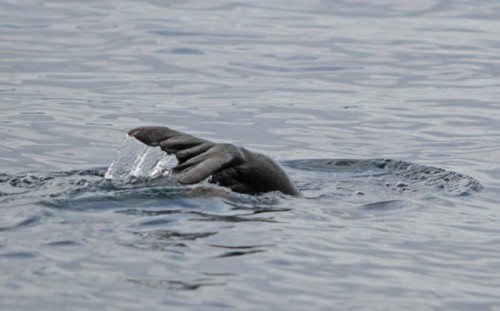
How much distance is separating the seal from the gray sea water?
0.16 meters

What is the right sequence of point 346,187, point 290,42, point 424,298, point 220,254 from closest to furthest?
point 424,298 → point 220,254 → point 346,187 → point 290,42

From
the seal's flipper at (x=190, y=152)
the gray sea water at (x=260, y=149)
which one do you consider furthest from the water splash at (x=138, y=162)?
the gray sea water at (x=260, y=149)

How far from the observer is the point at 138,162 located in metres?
10.1

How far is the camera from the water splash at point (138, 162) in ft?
32.7

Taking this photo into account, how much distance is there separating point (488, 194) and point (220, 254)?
337 cm

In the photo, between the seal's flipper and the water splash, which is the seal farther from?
the water splash

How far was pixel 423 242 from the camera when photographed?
28.9ft

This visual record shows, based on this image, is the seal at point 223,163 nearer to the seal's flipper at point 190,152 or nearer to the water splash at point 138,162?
the seal's flipper at point 190,152

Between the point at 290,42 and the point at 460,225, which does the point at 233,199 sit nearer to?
the point at 460,225

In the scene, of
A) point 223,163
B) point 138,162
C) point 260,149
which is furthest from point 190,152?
point 260,149

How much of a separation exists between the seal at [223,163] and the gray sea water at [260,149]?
6.1 inches

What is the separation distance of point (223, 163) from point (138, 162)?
0.94 meters

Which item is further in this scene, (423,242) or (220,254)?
(423,242)

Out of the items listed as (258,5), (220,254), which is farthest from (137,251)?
(258,5)
